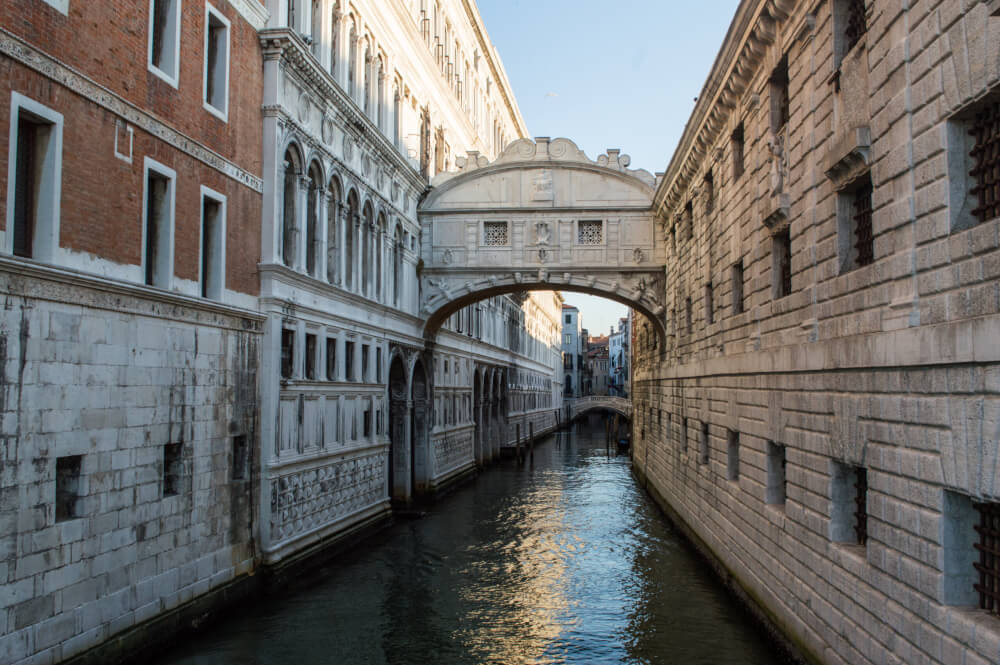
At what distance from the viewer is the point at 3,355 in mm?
7352

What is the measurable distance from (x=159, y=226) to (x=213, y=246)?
134 cm

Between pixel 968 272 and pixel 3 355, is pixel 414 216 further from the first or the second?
pixel 968 272

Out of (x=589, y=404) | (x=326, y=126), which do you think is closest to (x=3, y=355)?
(x=326, y=126)

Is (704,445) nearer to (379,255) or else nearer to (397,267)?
(379,255)

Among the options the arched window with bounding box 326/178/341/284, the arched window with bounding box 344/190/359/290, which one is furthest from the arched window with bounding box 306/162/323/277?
the arched window with bounding box 344/190/359/290

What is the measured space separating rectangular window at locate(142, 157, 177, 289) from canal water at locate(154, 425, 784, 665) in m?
4.31

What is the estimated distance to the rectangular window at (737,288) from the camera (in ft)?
42.5

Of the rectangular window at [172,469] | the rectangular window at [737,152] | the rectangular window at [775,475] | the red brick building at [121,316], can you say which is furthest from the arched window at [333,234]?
the rectangular window at [775,475]

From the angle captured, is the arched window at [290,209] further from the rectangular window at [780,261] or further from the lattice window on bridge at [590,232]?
the lattice window on bridge at [590,232]

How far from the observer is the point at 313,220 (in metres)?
14.8

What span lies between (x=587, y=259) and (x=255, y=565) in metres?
12.0

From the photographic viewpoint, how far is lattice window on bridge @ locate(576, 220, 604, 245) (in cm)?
2170

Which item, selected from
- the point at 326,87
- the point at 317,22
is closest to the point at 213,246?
the point at 326,87

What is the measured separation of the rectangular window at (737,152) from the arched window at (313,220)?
690cm
